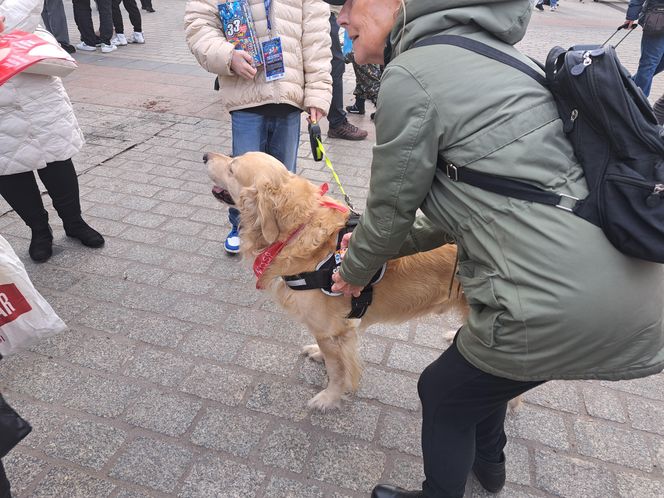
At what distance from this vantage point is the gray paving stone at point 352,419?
2.57 meters

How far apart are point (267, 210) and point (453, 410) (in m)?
1.32

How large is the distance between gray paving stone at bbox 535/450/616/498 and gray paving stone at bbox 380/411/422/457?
62 centimetres

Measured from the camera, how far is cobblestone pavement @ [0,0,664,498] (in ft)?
7.57

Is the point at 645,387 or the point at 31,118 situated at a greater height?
the point at 31,118

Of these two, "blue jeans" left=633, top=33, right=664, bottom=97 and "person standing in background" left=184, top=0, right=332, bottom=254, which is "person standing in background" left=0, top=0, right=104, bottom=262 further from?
"blue jeans" left=633, top=33, right=664, bottom=97

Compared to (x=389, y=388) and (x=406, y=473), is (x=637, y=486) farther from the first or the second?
(x=389, y=388)

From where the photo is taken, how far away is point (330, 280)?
2.35m

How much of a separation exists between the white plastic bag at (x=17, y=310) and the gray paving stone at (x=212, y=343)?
3.00 feet

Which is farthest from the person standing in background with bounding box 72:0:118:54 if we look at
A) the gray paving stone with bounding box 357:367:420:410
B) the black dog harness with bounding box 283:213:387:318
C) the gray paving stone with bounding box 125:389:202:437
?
the gray paving stone with bounding box 357:367:420:410

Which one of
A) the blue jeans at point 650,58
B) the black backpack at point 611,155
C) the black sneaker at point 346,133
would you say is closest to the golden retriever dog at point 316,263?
the black backpack at point 611,155

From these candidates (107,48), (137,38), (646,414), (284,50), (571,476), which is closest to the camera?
(571,476)

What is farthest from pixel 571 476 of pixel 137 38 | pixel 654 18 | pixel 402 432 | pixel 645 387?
pixel 137 38

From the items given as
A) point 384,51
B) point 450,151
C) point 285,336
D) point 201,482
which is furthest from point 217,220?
point 450,151

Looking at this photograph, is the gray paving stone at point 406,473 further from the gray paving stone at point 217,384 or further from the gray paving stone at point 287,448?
the gray paving stone at point 217,384
